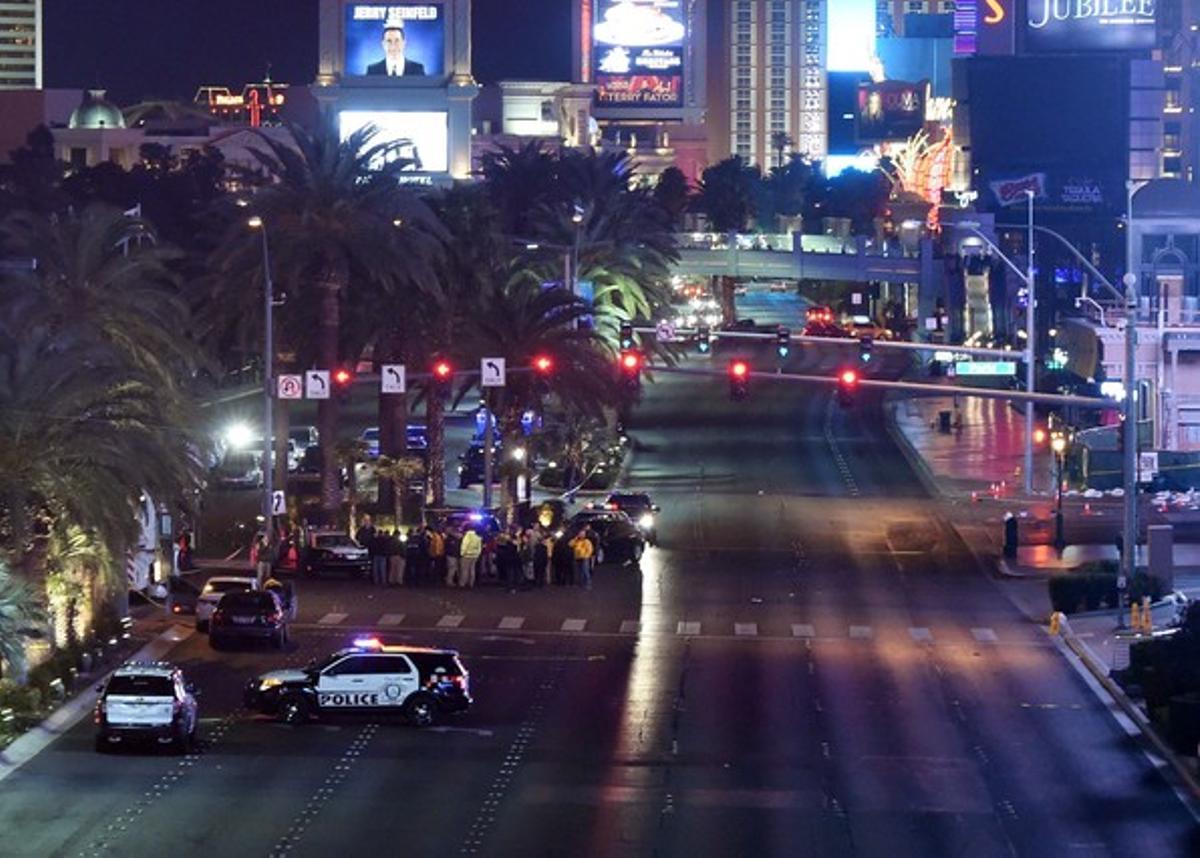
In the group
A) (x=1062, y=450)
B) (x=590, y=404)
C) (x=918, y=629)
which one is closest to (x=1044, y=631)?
(x=918, y=629)

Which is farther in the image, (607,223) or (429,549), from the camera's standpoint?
(607,223)

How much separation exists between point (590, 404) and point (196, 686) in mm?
34089

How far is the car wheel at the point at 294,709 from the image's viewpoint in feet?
142

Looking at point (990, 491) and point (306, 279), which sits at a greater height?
point (306, 279)

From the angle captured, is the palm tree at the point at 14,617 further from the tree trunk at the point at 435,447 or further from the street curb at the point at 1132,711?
the tree trunk at the point at 435,447

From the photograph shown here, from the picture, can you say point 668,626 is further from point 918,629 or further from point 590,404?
point 590,404

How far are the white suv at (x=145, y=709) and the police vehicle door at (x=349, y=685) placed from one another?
3.24 m

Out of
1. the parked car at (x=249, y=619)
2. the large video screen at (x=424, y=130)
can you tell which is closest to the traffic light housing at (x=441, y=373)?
the parked car at (x=249, y=619)

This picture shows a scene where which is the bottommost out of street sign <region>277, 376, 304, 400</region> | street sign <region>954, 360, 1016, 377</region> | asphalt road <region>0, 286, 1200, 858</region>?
asphalt road <region>0, 286, 1200, 858</region>

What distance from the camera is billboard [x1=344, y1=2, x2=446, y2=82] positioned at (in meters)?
169

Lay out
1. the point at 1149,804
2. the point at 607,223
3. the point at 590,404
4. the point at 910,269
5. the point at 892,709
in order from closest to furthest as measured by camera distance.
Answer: the point at 1149,804 → the point at 892,709 → the point at 590,404 → the point at 607,223 → the point at 910,269

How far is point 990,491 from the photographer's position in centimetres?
8225

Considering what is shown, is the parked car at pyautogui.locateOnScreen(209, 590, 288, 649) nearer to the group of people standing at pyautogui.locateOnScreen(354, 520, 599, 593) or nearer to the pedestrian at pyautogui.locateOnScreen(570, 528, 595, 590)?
the group of people standing at pyautogui.locateOnScreen(354, 520, 599, 593)

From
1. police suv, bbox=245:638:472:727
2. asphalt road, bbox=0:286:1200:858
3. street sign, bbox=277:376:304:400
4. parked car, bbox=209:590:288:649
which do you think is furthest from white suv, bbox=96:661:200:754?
street sign, bbox=277:376:304:400
